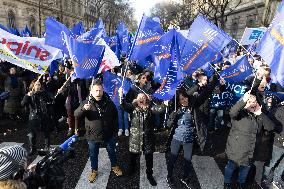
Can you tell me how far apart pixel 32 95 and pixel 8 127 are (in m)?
2.57

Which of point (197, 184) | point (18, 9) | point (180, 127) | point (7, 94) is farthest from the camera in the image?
point (18, 9)

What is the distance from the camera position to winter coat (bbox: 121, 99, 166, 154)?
4.58 meters

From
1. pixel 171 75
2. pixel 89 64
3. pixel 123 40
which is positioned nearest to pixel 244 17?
pixel 123 40

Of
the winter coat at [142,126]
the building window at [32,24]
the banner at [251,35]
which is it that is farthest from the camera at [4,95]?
the building window at [32,24]

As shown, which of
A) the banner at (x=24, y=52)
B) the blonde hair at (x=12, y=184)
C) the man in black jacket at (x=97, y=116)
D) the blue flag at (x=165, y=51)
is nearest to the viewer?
the blonde hair at (x=12, y=184)

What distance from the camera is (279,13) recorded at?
338 cm

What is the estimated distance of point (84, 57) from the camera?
4.61 metres

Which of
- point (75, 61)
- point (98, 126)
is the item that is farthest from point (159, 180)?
point (75, 61)

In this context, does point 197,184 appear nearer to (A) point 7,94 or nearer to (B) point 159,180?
(B) point 159,180

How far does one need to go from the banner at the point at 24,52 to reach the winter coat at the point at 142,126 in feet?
6.81

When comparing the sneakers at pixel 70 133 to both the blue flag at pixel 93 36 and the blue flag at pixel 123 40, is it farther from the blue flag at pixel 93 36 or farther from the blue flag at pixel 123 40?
the blue flag at pixel 123 40

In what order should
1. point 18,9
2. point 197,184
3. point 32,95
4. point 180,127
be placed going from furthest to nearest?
point 18,9, point 32,95, point 197,184, point 180,127

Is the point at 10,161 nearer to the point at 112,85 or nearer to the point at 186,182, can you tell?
the point at 186,182

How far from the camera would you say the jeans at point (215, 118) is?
7336mm
